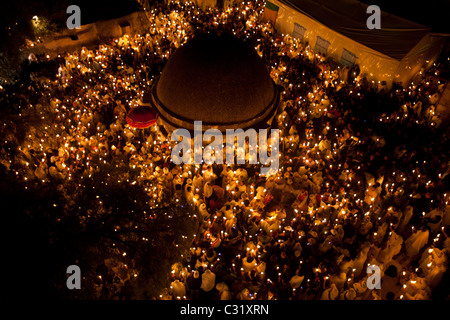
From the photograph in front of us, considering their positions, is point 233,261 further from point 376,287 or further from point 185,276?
point 376,287

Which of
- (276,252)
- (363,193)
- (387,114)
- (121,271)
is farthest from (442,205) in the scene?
(121,271)

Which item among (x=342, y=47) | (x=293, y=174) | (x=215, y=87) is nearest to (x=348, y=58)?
(x=342, y=47)

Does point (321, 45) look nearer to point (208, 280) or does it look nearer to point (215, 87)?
point (215, 87)

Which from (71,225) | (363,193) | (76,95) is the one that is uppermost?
(71,225)

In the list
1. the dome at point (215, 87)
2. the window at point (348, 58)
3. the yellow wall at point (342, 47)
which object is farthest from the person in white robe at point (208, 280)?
the window at point (348, 58)

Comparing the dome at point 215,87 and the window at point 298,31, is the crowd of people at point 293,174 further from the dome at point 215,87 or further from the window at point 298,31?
the window at point 298,31

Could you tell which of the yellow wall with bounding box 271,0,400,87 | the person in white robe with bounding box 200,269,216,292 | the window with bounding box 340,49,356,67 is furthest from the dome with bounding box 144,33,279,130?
the window with bounding box 340,49,356,67
